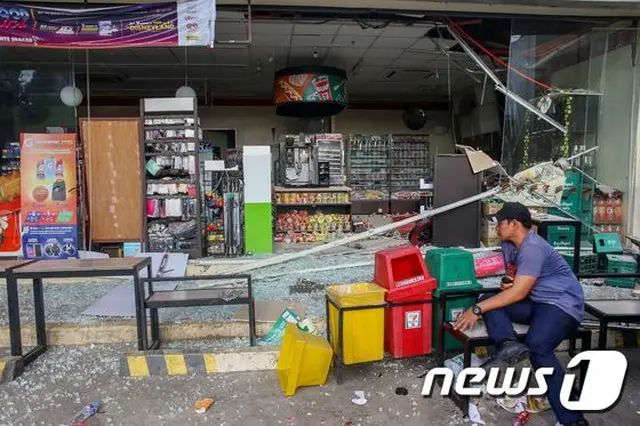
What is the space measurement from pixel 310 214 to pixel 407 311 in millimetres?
5207

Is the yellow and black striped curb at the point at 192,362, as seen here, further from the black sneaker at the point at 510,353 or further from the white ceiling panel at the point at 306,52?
the white ceiling panel at the point at 306,52

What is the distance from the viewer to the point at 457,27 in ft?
21.8

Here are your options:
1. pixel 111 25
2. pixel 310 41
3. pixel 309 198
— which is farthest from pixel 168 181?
pixel 310 41

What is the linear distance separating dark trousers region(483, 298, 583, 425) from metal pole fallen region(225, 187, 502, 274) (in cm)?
263

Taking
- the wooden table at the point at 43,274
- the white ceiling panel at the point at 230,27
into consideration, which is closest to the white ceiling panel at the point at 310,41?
the white ceiling panel at the point at 230,27

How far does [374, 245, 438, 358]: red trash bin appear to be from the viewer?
3.24 meters

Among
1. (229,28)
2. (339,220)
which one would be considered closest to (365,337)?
(339,220)

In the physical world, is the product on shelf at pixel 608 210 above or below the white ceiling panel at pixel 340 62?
below

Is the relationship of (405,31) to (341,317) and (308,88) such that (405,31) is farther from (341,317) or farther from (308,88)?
(341,317)

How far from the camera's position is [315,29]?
7.11 m

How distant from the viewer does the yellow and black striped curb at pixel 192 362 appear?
3436 millimetres

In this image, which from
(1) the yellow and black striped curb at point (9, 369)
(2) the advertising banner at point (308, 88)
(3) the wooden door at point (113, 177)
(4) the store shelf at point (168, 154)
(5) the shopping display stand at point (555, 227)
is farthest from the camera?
(2) the advertising banner at point (308, 88)

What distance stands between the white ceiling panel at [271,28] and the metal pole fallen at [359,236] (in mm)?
3365

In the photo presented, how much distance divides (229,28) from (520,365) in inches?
240
